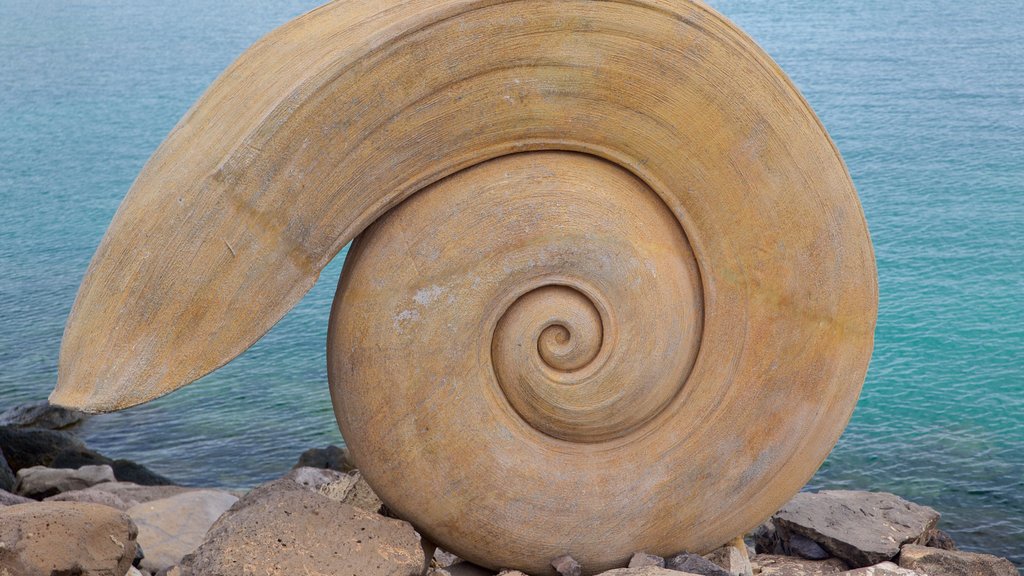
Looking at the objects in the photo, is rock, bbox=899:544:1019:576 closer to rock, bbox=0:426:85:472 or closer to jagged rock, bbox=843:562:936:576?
jagged rock, bbox=843:562:936:576

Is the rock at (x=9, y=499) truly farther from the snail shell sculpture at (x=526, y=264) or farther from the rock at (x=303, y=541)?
the snail shell sculpture at (x=526, y=264)

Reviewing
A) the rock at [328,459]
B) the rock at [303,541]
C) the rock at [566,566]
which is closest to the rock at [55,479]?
the rock at [328,459]

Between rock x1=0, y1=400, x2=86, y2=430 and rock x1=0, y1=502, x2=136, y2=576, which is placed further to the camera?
rock x1=0, y1=400, x2=86, y2=430

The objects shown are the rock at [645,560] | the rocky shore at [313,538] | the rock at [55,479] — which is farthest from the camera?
the rock at [55,479]

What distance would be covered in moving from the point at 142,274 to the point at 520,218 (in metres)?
1.19

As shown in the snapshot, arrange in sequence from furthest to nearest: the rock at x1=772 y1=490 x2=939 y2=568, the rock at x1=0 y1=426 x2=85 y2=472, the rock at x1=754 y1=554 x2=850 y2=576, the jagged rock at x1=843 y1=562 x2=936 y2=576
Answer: the rock at x1=0 y1=426 x2=85 y2=472 < the rock at x1=772 y1=490 x2=939 y2=568 < the rock at x1=754 y1=554 x2=850 y2=576 < the jagged rock at x1=843 y1=562 x2=936 y2=576

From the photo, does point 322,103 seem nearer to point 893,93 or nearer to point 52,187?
point 52,187

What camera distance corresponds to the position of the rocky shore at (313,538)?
349 centimetres

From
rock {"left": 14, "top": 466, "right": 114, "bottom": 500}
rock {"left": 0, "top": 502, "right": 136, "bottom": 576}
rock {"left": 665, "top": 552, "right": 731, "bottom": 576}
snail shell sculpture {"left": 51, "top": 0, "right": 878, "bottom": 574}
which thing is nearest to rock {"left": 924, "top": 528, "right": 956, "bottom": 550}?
snail shell sculpture {"left": 51, "top": 0, "right": 878, "bottom": 574}

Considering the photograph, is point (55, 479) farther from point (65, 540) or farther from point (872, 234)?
point (872, 234)

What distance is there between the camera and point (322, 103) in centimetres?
334

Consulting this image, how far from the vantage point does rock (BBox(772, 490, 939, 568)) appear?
451cm

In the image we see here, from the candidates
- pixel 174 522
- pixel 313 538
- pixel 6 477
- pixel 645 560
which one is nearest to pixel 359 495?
pixel 313 538

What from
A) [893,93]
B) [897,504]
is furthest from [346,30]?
[893,93]
